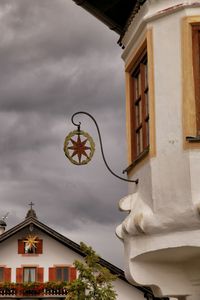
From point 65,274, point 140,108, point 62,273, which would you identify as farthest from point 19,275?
point 140,108

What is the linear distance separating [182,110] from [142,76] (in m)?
1.14

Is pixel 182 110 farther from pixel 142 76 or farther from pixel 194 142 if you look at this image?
pixel 142 76

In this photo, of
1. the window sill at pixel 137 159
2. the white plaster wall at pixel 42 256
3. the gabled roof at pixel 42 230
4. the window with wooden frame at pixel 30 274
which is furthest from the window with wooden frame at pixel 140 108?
the window with wooden frame at pixel 30 274

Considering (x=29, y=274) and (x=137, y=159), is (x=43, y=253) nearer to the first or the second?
(x=29, y=274)

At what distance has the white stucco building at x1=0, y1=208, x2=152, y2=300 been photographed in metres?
37.5

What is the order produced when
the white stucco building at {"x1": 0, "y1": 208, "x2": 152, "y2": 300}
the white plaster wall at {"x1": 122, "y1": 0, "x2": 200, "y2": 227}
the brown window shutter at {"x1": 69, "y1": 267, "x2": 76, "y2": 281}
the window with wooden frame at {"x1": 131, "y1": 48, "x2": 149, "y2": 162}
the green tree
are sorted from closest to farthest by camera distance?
the white plaster wall at {"x1": 122, "y1": 0, "x2": 200, "y2": 227} → the window with wooden frame at {"x1": 131, "y1": 48, "x2": 149, "y2": 162} → the green tree → the white stucco building at {"x1": 0, "y1": 208, "x2": 152, "y2": 300} → the brown window shutter at {"x1": 69, "y1": 267, "x2": 76, "y2": 281}

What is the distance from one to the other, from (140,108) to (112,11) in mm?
1502

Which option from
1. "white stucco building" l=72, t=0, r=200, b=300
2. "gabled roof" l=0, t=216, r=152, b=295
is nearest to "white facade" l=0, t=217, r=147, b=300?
"gabled roof" l=0, t=216, r=152, b=295

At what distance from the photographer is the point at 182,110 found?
883cm

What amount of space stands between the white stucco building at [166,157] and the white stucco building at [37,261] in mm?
27988

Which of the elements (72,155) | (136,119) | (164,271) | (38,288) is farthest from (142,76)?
(38,288)

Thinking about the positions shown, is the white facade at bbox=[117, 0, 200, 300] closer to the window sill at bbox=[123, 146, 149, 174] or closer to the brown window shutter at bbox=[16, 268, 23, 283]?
the window sill at bbox=[123, 146, 149, 174]

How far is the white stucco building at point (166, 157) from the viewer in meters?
8.69

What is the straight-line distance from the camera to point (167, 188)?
8.80 meters
